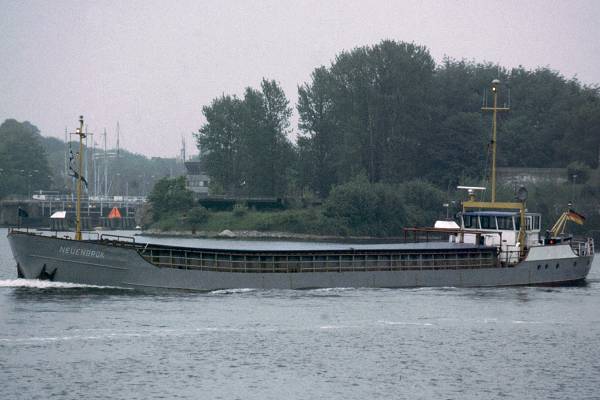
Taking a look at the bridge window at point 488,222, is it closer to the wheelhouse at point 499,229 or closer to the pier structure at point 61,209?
the wheelhouse at point 499,229

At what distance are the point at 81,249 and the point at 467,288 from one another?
26535 millimetres

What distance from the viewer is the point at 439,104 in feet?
481

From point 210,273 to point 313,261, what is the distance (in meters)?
7.12

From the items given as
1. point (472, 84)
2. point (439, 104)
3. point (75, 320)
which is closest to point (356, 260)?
point (75, 320)

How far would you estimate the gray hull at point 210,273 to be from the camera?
5403 centimetres

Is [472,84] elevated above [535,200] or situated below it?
above

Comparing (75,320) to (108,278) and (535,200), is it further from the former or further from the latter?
(535,200)

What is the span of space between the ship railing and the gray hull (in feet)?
0.87

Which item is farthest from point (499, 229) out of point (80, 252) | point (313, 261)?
point (80, 252)

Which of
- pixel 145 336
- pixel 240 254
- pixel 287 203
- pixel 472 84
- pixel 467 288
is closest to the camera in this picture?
pixel 145 336

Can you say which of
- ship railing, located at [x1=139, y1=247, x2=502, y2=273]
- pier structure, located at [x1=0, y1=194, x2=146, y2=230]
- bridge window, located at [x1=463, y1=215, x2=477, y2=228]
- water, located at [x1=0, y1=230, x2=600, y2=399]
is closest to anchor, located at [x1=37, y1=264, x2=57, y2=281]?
water, located at [x1=0, y1=230, x2=600, y2=399]

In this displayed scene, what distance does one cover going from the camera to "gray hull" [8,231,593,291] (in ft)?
177

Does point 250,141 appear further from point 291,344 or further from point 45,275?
point 291,344

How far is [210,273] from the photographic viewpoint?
5644cm
